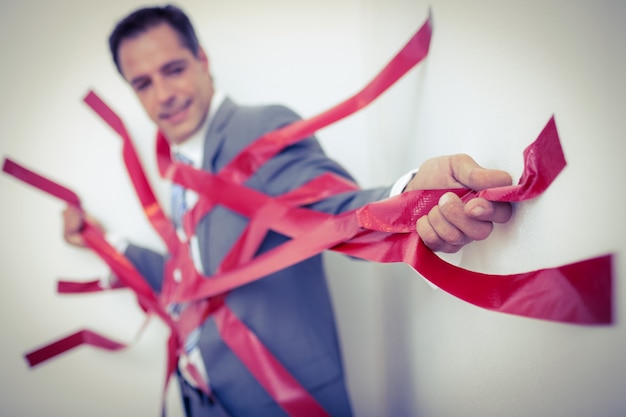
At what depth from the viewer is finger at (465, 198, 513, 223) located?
9.2 inches

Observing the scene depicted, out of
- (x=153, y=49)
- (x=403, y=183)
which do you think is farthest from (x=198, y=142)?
(x=403, y=183)

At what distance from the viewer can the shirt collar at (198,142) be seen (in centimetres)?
62

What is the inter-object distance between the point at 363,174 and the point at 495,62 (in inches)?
17.5

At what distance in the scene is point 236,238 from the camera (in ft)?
1.73

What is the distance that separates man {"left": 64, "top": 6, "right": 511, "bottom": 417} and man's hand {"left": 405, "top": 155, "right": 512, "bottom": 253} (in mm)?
139

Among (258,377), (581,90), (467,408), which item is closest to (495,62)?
(581,90)

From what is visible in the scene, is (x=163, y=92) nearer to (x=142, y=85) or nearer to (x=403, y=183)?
(x=142, y=85)

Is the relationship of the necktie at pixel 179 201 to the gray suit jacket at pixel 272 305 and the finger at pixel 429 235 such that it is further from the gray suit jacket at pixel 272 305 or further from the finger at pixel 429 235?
the finger at pixel 429 235

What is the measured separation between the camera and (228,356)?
525 mm

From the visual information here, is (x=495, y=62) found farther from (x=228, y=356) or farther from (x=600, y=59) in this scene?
(x=228, y=356)

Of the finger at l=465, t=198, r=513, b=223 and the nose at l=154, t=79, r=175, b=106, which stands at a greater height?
the nose at l=154, t=79, r=175, b=106

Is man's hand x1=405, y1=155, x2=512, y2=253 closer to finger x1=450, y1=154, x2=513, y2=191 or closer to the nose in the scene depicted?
finger x1=450, y1=154, x2=513, y2=191

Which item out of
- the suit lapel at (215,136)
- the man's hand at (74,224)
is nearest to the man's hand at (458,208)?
the suit lapel at (215,136)

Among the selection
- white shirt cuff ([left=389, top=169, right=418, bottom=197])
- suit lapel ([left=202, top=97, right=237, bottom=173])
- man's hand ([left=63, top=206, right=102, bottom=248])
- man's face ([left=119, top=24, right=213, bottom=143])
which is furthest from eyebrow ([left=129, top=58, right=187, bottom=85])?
white shirt cuff ([left=389, top=169, right=418, bottom=197])
